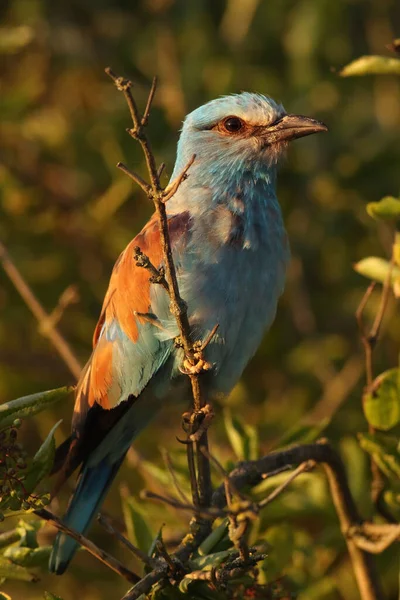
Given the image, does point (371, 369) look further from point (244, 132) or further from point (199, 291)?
point (244, 132)

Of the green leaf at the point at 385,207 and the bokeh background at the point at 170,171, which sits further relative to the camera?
the bokeh background at the point at 170,171

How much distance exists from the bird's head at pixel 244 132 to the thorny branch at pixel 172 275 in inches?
46.3

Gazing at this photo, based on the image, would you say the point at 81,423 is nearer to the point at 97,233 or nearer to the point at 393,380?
the point at 393,380

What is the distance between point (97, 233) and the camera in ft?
18.9

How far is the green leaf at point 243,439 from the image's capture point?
3898 mm

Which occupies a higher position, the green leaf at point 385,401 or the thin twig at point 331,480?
the green leaf at point 385,401

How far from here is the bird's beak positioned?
3963 mm

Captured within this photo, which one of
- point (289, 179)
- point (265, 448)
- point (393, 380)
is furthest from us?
point (289, 179)

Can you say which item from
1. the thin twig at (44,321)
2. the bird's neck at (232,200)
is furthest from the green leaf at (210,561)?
the thin twig at (44,321)

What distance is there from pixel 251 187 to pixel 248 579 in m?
1.72

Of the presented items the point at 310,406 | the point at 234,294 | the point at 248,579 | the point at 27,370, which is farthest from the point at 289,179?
the point at 248,579

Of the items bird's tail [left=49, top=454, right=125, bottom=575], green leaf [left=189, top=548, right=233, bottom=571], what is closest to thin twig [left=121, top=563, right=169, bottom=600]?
green leaf [left=189, top=548, right=233, bottom=571]

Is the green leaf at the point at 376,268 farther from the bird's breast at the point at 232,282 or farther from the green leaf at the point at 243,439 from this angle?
the green leaf at the point at 243,439

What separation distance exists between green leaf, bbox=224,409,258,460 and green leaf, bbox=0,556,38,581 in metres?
1.15
